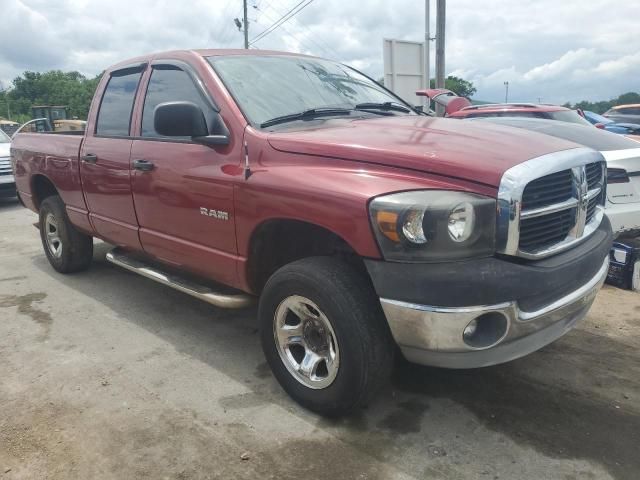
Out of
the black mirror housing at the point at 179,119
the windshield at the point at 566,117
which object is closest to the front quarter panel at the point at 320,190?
the black mirror housing at the point at 179,119

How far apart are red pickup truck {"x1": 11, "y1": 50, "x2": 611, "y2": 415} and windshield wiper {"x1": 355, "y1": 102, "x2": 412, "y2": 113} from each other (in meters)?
0.02

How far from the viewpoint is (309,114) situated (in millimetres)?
3328

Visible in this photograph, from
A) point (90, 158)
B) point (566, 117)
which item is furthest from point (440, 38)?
point (90, 158)

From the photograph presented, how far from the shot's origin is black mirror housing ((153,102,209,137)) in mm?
3074

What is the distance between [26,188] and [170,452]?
4180mm

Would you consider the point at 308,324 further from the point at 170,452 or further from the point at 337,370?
the point at 170,452

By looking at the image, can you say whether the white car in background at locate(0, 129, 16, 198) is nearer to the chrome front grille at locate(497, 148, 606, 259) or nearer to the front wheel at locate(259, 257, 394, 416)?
the front wheel at locate(259, 257, 394, 416)

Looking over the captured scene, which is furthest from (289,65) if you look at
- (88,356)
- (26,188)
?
(26,188)

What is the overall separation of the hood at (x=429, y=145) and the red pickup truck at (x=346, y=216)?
0.03 feet

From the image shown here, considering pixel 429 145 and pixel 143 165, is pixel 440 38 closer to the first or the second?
pixel 143 165

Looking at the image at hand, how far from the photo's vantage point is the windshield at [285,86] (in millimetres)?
3312

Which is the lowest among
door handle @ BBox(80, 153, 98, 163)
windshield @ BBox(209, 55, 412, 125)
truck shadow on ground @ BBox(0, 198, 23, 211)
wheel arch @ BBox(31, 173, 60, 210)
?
truck shadow on ground @ BBox(0, 198, 23, 211)

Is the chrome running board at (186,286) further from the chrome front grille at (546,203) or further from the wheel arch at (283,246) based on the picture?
the chrome front grille at (546,203)

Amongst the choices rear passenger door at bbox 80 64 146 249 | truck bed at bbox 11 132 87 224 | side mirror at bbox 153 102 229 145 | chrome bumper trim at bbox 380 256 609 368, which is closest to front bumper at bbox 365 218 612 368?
chrome bumper trim at bbox 380 256 609 368
